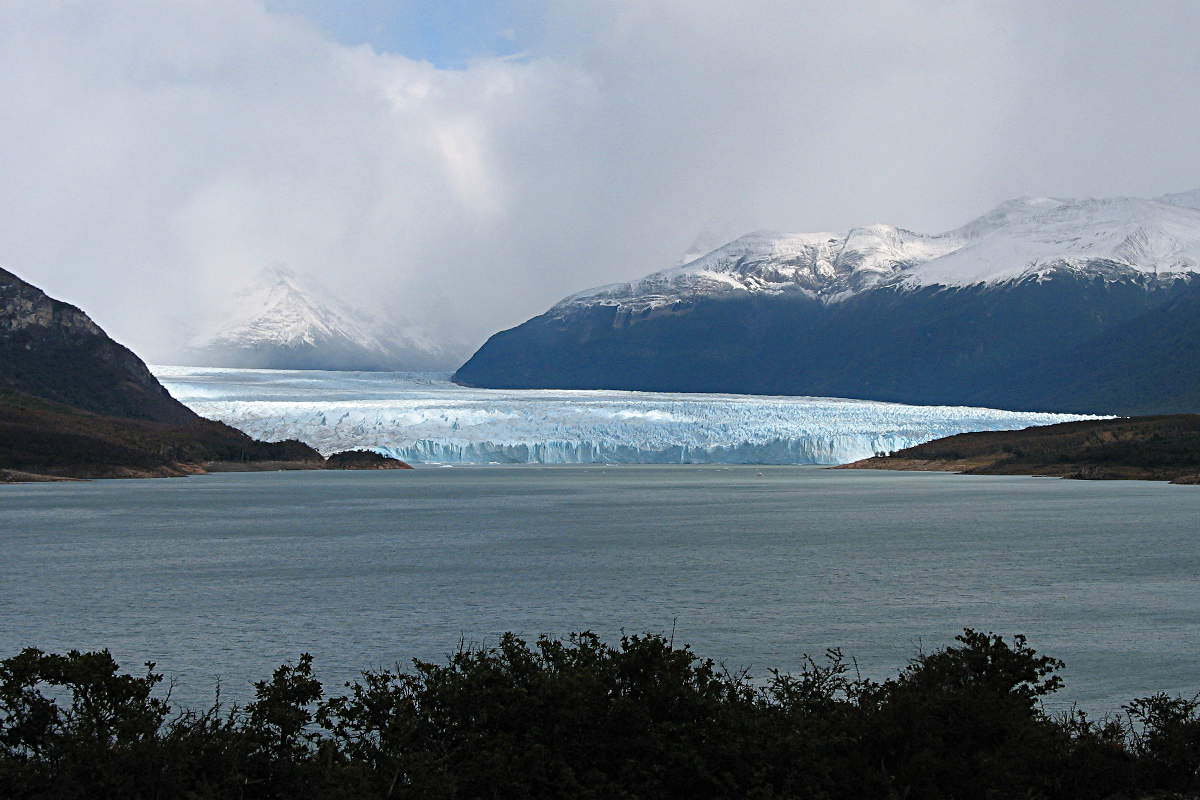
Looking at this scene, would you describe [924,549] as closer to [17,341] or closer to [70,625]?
[70,625]

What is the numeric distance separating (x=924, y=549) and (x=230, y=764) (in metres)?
23.2

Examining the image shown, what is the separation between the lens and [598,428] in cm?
8238

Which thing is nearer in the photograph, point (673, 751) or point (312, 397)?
point (673, 751)

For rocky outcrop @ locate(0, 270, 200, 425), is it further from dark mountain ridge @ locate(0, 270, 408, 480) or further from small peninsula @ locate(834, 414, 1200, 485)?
small peninsula @ locate(834, 414, 1200, 485)

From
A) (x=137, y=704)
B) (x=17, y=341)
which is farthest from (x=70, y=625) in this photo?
(x=17, y=341)

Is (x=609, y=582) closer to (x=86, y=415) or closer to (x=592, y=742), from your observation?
(x=592, y=742)

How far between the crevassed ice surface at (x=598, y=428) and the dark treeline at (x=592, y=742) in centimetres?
7184

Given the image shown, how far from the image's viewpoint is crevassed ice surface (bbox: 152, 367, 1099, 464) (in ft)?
268

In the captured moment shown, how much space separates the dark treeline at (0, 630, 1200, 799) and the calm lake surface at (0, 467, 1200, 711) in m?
3.65

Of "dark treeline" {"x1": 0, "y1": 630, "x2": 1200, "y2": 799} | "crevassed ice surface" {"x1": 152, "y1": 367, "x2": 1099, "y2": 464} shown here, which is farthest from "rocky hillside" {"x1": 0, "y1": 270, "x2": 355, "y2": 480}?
"dark treeline" {"x1": 0, "y1": 630, "x2": 1200, "y2": 799}

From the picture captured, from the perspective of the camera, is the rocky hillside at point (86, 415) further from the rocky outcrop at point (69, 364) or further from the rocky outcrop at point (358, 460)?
the rocky outcrop at point (358, 460)

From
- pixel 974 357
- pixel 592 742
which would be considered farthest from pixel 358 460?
pixel 974 357

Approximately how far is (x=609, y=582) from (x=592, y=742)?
14.2 meters

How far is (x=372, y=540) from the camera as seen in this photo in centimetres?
3275
